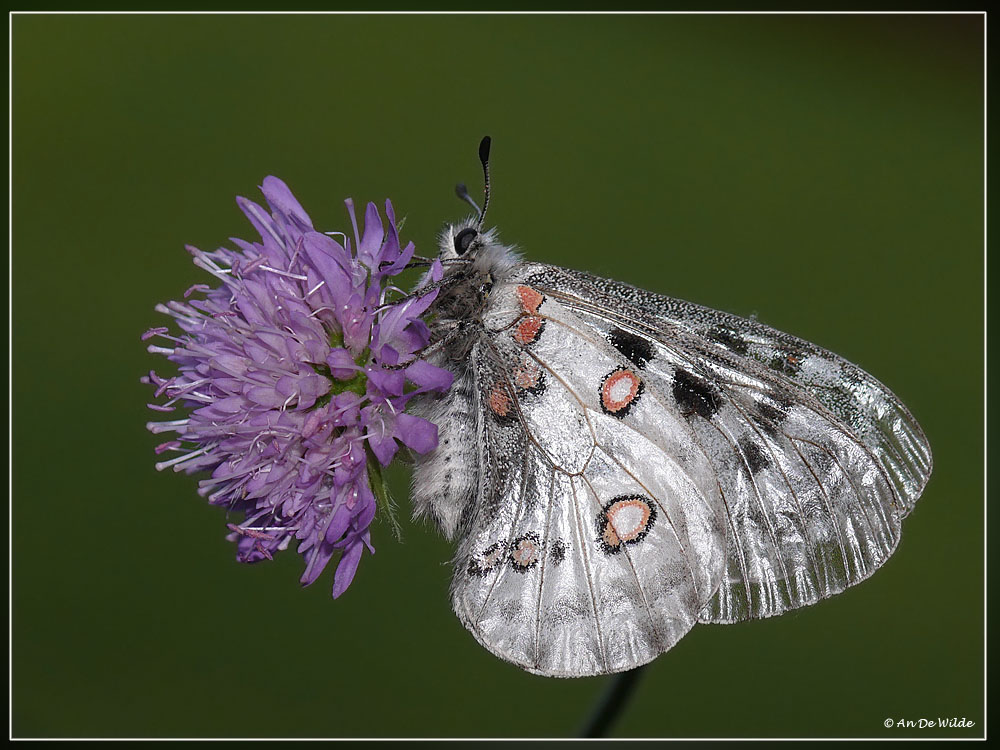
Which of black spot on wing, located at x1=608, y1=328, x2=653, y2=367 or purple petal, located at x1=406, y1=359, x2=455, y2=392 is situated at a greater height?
black spot on wing, located at x1=608, y1=328, x2=653, y2=367

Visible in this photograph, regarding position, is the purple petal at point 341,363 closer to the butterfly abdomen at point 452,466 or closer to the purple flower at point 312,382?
the purple flower at point 312,382

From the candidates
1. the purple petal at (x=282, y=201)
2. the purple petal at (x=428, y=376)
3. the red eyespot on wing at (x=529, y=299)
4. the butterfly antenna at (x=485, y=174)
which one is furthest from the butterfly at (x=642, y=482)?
the purple petal at (x=282, y=201)

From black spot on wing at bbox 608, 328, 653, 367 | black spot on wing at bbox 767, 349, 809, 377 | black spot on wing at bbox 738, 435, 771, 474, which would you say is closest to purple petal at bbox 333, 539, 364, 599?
black spot on wing at bbox 608, 328, 653, 367

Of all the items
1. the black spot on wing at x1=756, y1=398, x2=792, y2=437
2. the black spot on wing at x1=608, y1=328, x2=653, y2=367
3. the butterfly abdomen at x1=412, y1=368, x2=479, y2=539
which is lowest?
the butterfly abdomen at x1=412, y1=368, x2=479, y2=539

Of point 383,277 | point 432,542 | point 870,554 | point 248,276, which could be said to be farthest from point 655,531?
point 432,542

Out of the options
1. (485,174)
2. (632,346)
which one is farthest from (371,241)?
(632,346)

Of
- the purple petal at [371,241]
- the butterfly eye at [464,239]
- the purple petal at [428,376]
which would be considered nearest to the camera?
the purple petal at [428,376]

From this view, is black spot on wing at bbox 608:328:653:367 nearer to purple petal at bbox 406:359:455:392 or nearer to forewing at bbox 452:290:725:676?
forewing at bbox 452:290:725:676
